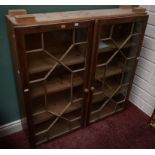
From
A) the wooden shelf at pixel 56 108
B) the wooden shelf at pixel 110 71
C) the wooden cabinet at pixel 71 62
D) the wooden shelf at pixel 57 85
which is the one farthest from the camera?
the wooden shelf at pixel 110 71

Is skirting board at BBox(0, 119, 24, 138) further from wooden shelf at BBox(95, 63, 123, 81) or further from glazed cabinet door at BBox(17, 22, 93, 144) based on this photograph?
wooden shelf at BBox(95, 63, 123, 81)

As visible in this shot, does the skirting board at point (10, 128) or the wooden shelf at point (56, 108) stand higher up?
the wooden shelf at point (56, 108)

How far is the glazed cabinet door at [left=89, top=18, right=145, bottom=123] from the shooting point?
1.50 m

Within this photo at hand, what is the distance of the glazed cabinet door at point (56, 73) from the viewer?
1.28m

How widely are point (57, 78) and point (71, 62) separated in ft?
0.79

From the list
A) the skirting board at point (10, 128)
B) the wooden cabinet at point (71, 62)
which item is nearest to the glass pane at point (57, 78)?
the wooden cabinet at point (71, 62)

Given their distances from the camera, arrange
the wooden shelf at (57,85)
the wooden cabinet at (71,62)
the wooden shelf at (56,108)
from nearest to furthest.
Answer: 1. the wooden cabinet at (71,62)
2. the wooden shelf at (57,85)
3. the wooden shelf at (56,108)

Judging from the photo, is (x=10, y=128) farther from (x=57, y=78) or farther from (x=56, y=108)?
(x=57, y=78)

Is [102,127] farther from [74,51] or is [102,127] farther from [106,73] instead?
[74,51]

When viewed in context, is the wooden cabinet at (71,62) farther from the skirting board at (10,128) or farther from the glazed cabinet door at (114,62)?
the skirting board at (10,128)

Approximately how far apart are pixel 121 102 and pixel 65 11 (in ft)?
3.73

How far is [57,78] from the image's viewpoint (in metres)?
1.62

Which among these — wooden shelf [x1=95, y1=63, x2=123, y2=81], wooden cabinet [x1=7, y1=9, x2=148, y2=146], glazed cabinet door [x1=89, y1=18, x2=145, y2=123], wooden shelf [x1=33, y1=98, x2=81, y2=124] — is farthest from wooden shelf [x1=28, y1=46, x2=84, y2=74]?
wooden shelf [x1=33, y1=98, x2=81, y2=124]

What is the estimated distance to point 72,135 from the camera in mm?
1830
